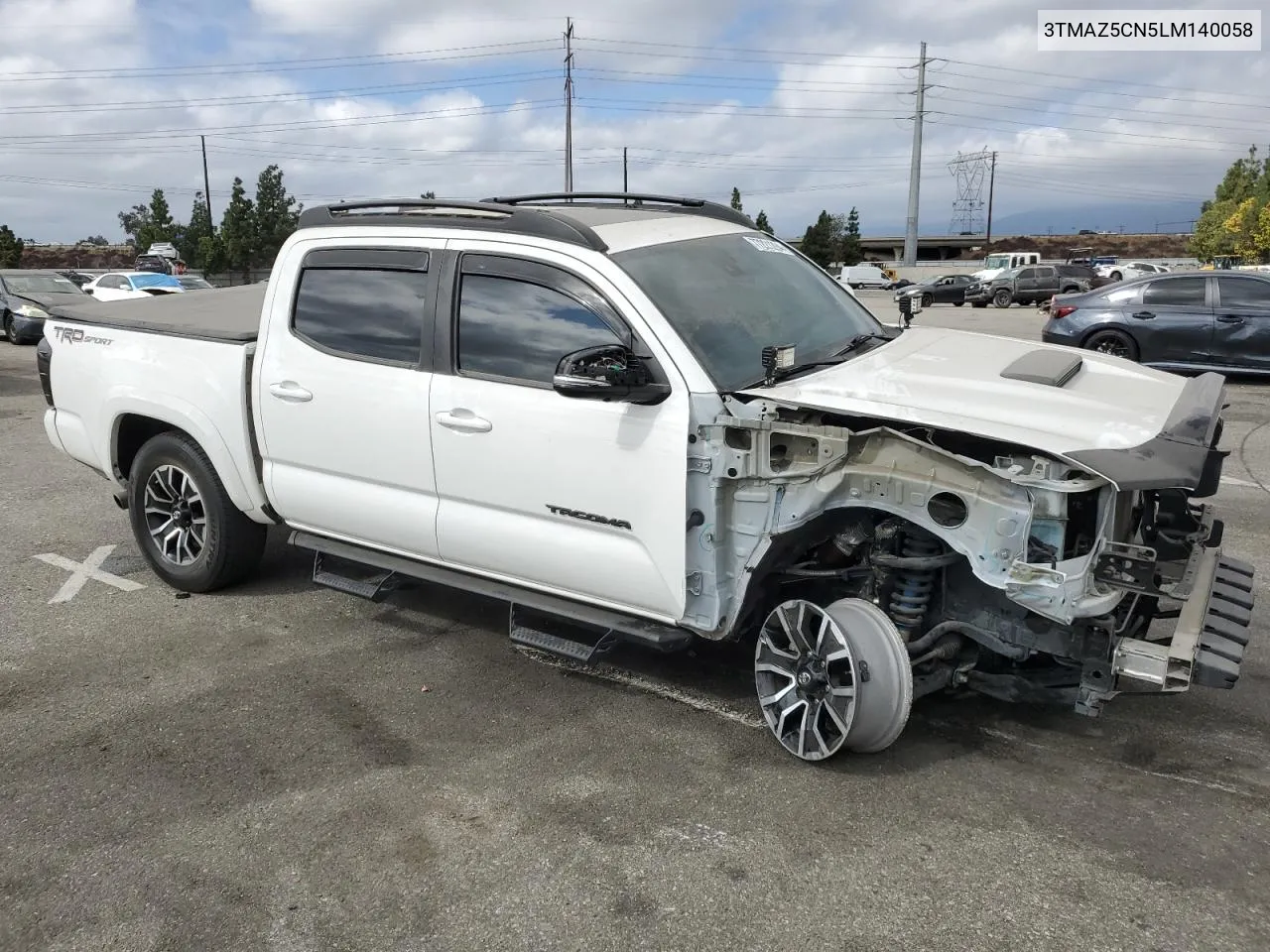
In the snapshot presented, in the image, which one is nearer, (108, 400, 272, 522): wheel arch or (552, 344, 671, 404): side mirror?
(552, 344, 671, 404): side mirror

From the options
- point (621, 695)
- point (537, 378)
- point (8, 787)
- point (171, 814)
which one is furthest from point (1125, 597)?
point (8, 787)

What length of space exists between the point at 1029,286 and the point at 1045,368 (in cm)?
3707

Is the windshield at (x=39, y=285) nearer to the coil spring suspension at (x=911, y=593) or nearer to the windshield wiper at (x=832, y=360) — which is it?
the windshield wiper at (x=832, y=360)

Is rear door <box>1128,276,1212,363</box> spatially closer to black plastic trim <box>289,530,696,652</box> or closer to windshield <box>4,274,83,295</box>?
black plastic trim <box>289,530,696,652</box>

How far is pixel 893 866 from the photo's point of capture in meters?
3.17

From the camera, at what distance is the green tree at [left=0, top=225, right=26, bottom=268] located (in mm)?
56781

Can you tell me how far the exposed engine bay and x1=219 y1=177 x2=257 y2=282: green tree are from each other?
2224 inches

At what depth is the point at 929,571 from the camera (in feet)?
12.2

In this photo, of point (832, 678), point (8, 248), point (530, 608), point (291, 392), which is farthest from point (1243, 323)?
point (8, 248)

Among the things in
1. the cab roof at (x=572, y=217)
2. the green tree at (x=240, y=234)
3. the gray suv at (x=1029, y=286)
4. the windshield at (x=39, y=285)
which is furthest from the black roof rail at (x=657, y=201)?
the green tree at (x=240, y=234)

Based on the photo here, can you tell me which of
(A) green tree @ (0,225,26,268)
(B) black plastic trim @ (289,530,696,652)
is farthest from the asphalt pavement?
(A) green tree @ (0,225,26,268)

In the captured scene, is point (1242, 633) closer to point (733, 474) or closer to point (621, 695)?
point (733, 474)

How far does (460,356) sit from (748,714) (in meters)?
1.90

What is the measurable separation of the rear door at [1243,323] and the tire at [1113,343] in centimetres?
95
